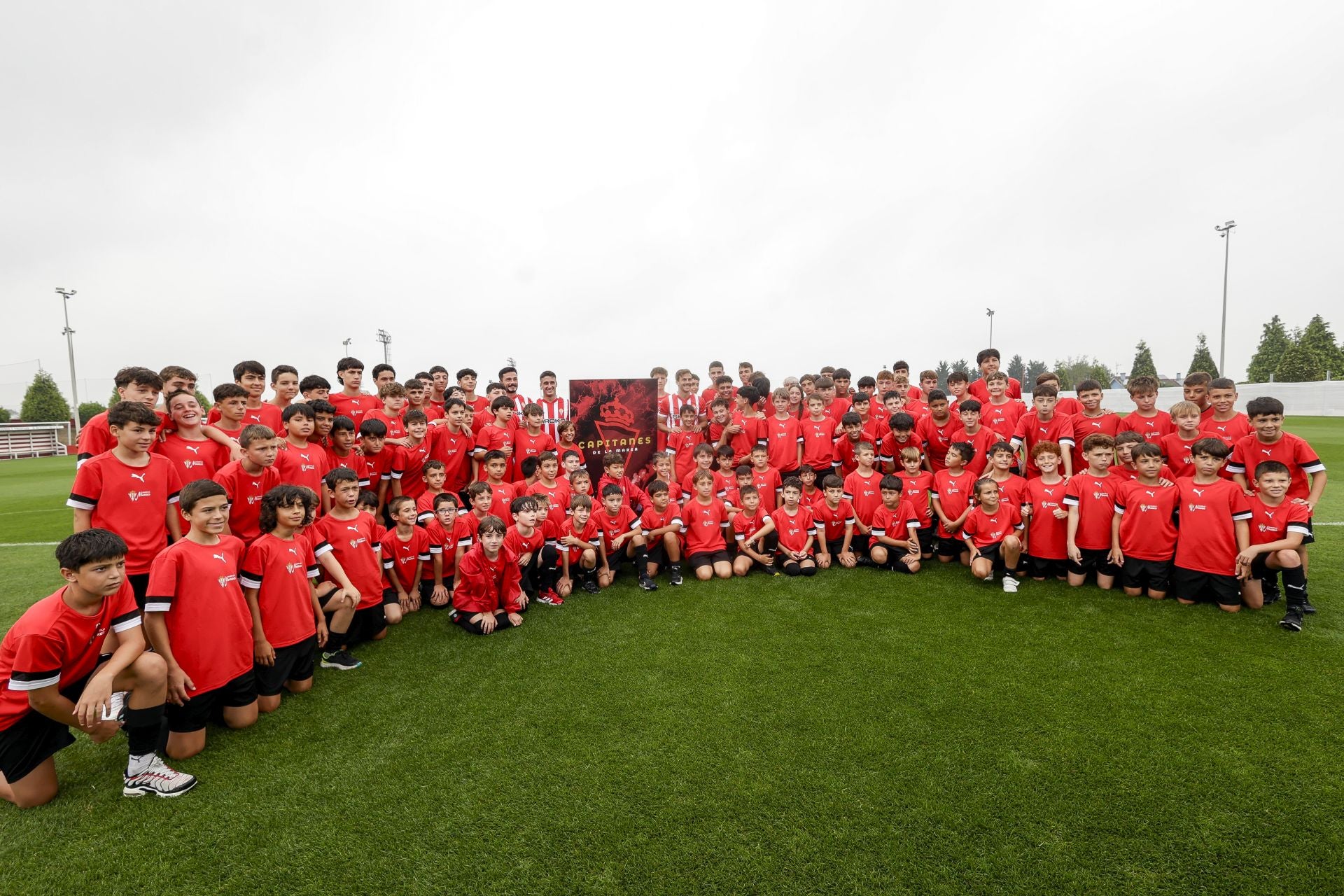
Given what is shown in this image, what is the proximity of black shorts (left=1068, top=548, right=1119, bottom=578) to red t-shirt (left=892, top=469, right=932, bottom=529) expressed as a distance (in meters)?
1.37

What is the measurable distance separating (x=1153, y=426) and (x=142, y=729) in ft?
28.0

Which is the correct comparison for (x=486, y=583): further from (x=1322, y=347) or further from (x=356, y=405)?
(x=1322, y=347)

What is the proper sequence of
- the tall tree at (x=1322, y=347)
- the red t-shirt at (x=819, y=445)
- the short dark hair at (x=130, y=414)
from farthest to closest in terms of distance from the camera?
the tall tree at (x=1322, y=347) < the red t-shirt at (x=819, y=445) < the short dark hair at (x=130, y=414)

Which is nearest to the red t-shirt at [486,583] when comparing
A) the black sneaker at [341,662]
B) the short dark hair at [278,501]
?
the black sneaker at [341,662]

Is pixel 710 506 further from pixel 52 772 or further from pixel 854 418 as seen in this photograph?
pixel 52 772

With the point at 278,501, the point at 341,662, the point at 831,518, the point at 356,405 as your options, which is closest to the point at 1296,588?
the point at 831,518

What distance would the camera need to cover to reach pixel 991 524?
19.9 feet

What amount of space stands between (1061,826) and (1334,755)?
5.48ft

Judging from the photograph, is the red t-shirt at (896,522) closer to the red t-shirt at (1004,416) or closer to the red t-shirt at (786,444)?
the red t-shirt at (786,444)

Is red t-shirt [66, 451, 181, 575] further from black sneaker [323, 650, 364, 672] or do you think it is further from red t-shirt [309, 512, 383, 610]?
black sneaker [323, 650, 364, 672]

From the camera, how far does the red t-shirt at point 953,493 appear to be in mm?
6453

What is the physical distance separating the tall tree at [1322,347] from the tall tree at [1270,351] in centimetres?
414

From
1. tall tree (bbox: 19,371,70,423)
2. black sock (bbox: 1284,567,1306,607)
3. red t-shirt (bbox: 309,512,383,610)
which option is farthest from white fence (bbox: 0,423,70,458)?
black sock (bbox: 1284,567,1306,607)

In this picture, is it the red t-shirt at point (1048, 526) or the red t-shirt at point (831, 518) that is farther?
the red t-shirt at point (831, 518)
